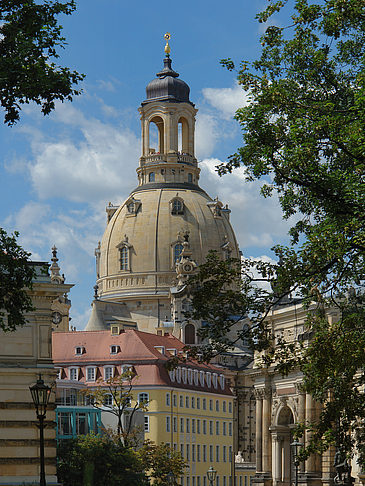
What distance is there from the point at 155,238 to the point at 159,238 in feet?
1.73

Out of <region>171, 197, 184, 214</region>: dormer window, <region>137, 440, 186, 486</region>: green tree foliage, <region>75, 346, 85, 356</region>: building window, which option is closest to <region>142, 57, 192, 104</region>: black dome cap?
<region>171, 197, 184, 214</region>: dormer window

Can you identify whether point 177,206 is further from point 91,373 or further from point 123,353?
point 91,373

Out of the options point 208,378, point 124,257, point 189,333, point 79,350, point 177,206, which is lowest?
point 208,378

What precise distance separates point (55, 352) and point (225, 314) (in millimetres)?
94111

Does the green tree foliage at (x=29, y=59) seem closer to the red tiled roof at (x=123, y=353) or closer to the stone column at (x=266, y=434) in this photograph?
the stone column at (x=266, y=434)

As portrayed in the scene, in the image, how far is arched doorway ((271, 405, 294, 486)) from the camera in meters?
92.2

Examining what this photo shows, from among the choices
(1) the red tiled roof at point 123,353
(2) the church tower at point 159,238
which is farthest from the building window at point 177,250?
(1) the red tiled roof at point 123,353

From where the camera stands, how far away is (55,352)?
124 metres

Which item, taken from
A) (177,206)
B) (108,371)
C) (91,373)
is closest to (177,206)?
(177,206)

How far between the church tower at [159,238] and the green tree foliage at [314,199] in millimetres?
120017

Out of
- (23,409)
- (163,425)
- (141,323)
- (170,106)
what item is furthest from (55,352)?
(23,409)

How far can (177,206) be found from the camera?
165m

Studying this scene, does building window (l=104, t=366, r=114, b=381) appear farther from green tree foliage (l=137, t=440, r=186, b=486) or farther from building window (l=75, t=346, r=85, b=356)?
green tree foliage (l=137, t=440, r=186, b=486)

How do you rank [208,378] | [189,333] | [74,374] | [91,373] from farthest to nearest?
[189,333] → [208,378] → [74,374] → [91,373]
